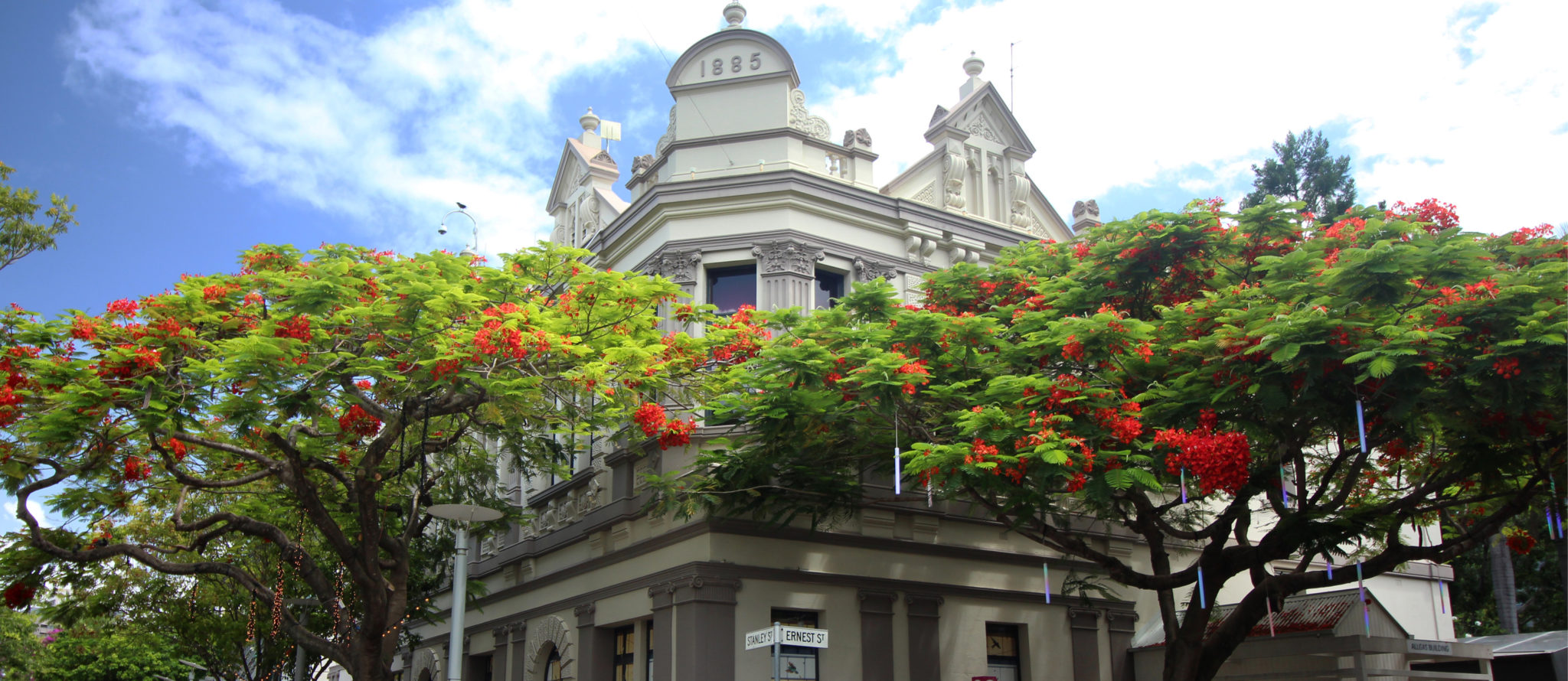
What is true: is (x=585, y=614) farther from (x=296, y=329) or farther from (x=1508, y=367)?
(x=1508, y=367)

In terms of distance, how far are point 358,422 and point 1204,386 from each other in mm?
11680

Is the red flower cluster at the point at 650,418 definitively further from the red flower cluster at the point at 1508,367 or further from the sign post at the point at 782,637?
the red flower cluster at the point at 1508,367

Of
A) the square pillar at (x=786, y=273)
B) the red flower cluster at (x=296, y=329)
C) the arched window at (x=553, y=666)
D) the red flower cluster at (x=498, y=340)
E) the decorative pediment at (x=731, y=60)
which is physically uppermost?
the decorative pediment at (x=731, y=60)

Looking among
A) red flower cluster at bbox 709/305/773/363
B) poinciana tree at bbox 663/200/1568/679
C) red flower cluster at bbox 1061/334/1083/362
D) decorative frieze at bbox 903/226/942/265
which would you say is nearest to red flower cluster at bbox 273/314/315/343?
poinciana tree at bbox 663/200/1568/679

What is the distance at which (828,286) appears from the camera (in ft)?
69.9

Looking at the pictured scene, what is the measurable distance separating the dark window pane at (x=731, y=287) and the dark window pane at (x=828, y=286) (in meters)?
1.24

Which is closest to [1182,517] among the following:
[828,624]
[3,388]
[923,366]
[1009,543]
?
[1009,543]

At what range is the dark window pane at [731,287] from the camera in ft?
67.4

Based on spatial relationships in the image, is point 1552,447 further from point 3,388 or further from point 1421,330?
point 3,388

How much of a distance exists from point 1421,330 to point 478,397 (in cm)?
1111

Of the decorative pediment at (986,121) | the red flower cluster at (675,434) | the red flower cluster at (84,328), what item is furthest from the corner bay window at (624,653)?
→ the decorative pediment at (986,121)

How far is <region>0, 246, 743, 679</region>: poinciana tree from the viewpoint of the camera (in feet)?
44.1

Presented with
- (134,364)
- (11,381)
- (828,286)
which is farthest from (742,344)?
(11,381)

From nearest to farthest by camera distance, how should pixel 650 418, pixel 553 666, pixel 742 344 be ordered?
pixel 650 418
pixel 742 344
pixel 553 666
